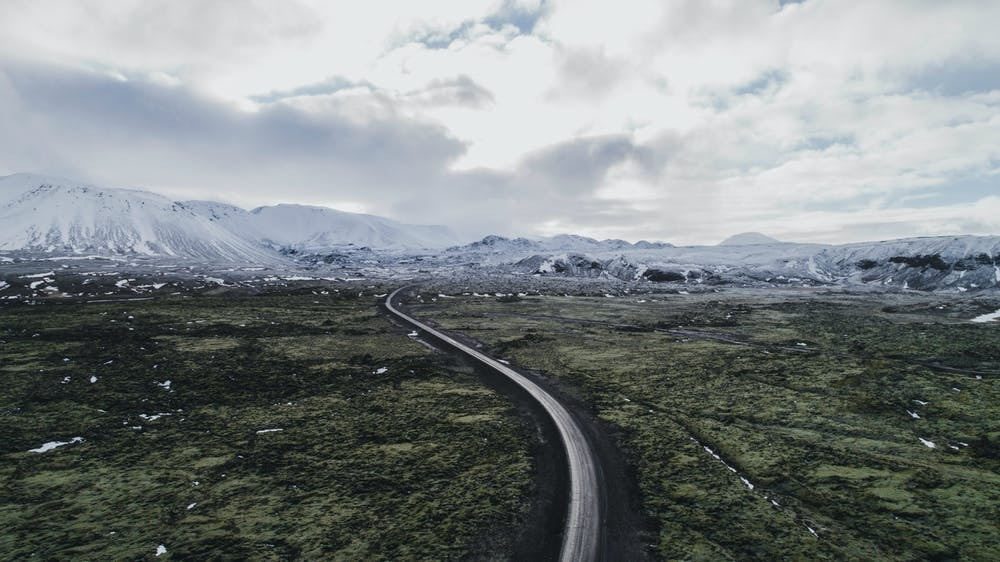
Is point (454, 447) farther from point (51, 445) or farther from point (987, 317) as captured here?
point (987, 317)

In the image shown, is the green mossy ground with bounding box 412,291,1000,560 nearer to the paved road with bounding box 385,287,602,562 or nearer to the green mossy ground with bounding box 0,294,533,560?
the paved road with bounding box 385,287,602,562

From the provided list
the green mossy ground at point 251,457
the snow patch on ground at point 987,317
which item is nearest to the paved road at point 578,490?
the green mossy ground at point 251,457

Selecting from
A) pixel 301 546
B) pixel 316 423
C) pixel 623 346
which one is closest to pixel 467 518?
pixel 301 546

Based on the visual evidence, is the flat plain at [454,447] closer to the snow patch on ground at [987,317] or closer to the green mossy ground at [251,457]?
the green mossy ground at [251,457]

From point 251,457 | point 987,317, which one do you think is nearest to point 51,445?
point 251,457

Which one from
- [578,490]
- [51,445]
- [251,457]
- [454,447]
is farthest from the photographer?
[454,447]
